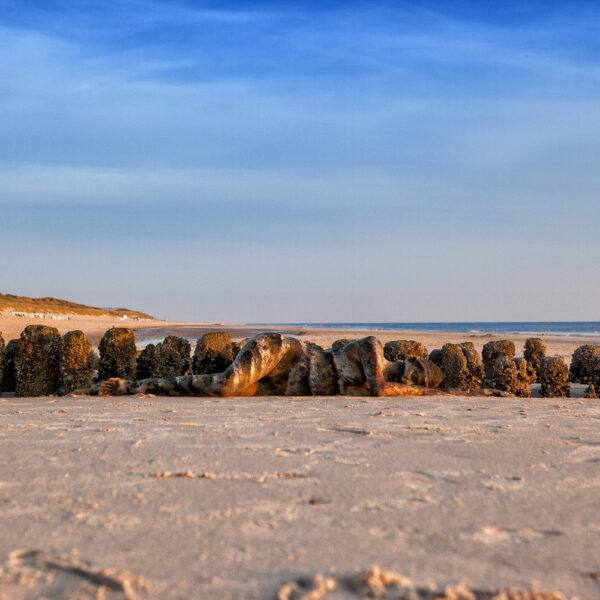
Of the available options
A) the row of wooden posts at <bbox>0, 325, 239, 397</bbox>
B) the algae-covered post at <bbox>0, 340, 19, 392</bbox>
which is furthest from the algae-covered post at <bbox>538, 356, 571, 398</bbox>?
the algae-covered post at <bbox>0, 340, 19, 392</bbox>

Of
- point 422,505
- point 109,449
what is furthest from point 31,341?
point 422,505

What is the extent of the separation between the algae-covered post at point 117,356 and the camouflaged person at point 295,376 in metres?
0.88

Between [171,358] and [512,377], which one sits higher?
[171,358]

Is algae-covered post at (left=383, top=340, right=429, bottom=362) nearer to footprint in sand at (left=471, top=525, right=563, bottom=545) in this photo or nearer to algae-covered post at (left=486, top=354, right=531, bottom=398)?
algae-covered post at (left=486, top=354, right=531, bottom=398)

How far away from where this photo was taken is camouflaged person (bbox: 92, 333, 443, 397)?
6.06 metres

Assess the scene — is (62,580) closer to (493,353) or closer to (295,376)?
(295,376)

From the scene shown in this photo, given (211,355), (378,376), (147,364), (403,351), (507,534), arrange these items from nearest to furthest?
(507,534)
(378,376)
(211,355)
(147,364)
(403,351)

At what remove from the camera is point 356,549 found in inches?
71.9

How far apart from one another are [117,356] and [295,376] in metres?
2.48

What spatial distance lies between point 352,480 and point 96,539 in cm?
118

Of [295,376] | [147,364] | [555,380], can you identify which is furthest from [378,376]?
[147,364]

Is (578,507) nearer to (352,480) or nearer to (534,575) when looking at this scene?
(534,575)

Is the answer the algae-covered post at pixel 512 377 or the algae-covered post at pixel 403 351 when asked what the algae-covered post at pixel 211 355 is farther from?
the algae-covered post at pixel 512 377

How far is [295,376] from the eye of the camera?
630 centimetres
